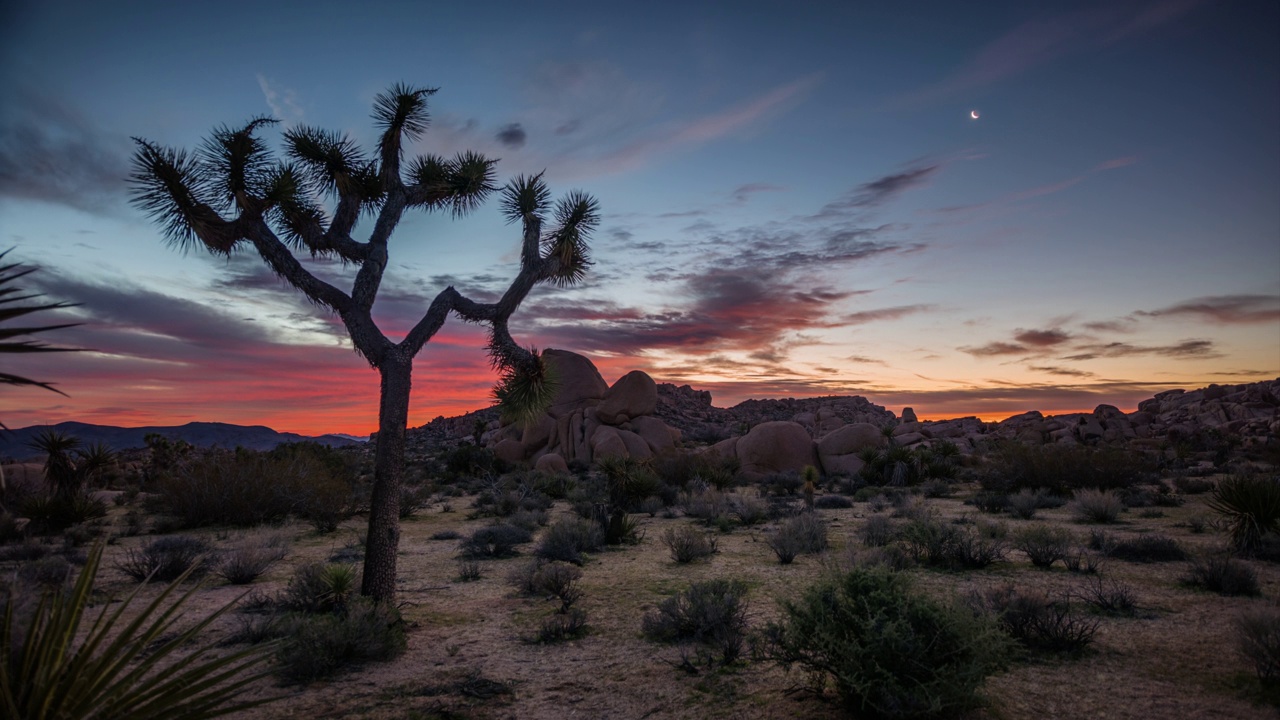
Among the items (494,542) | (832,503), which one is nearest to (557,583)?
(494,542)

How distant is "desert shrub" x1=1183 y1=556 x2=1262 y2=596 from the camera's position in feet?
25.9

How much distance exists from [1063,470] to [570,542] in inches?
700

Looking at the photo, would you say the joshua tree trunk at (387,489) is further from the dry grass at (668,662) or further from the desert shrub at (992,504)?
the desert shrub at (992,504)

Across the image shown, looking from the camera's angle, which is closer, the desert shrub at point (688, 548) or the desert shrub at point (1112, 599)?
the desert shrub at point (1112, 599)

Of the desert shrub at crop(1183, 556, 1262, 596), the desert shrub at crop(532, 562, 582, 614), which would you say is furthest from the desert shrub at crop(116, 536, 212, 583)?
the desert shrub at crop(1183, 556, 1262, 596)

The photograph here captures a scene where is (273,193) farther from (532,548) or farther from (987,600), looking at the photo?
(987,600)

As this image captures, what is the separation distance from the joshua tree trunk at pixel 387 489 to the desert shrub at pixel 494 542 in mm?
4299

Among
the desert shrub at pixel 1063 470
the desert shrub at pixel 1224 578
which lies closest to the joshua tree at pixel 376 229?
the desert shrub at pixel 1224 578

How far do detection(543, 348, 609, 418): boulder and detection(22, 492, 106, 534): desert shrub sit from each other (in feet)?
74.1

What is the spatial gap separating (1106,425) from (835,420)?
1925cm

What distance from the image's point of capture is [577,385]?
36.9 metres

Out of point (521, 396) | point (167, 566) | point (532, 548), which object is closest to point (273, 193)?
point (521, 396)

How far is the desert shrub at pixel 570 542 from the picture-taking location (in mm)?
11289

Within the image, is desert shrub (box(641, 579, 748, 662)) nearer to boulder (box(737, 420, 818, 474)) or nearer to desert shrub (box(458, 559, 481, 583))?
desert shrub (box(458, 559, 481, 583))
